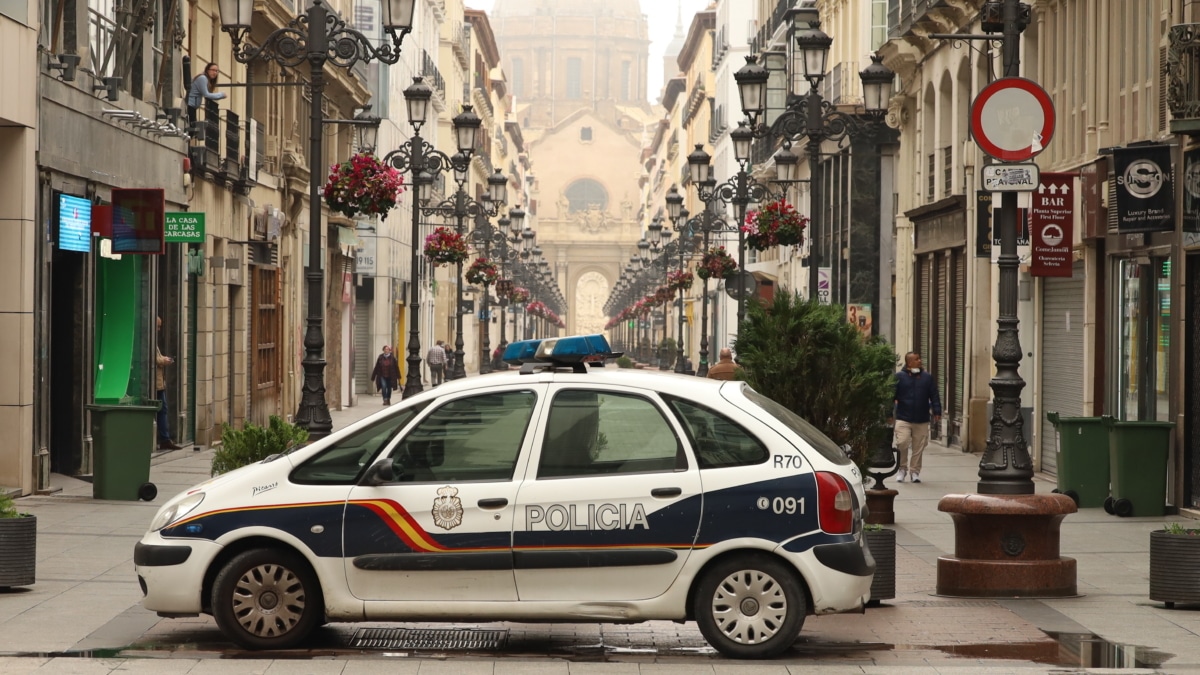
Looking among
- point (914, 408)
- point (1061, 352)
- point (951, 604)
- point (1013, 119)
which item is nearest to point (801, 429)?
point (951, 604)

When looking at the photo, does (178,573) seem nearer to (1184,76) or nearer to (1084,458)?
(1184,76)

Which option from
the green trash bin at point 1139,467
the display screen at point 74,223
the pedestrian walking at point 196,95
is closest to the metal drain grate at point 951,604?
the green trash bin at point 1139,467

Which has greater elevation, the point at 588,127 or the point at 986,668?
the point at 588,127

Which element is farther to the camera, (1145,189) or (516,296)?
(516,296)

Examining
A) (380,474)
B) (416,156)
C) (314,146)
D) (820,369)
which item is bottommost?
(380,474)

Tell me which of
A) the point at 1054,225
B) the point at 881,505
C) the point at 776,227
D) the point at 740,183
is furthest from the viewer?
the point at 740,183

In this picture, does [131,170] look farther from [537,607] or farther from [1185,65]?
[537,607]

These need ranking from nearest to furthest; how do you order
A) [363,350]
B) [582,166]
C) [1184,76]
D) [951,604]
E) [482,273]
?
1. [951,604]
2. [1184,76]
3. [363,350]
4. [482,273]
5. [582,166]

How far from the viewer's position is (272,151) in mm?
33875

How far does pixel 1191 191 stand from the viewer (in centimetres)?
1761

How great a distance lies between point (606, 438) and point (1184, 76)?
9.35 metres

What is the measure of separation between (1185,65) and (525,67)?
18548 cm

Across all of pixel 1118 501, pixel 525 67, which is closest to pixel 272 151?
pixel 1118 501

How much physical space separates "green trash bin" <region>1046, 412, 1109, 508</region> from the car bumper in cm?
1076
